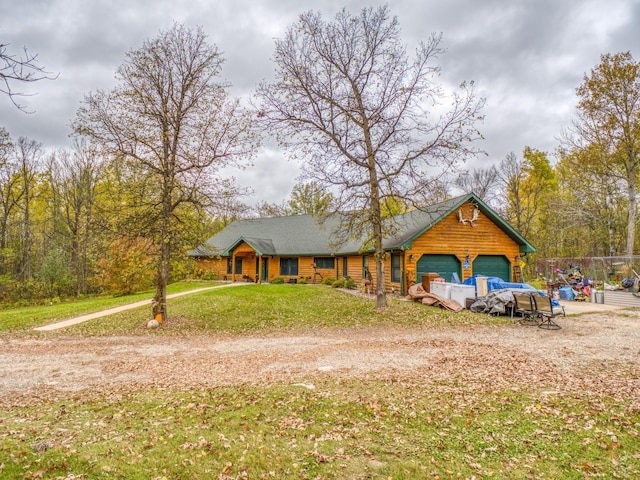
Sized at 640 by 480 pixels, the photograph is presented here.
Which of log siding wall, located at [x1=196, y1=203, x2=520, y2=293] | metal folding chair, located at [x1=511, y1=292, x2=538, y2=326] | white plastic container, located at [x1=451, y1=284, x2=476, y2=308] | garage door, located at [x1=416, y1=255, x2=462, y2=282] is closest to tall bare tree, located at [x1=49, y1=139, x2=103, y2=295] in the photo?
log siding wall, located at [x1=196, y1=203, x2=520, y2=293]

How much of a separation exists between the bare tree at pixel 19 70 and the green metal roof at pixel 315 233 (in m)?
10.7

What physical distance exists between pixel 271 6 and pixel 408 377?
11.2 metres

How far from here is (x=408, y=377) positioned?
652cm

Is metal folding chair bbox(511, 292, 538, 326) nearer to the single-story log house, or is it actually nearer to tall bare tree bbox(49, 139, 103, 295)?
the single-story log house

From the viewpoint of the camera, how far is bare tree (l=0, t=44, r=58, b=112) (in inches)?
A: 127

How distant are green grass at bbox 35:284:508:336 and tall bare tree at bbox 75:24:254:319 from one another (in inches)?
51.1

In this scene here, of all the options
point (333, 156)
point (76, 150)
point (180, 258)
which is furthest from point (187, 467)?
point (76, 150)

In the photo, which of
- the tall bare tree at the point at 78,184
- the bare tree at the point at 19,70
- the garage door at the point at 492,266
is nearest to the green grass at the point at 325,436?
the bare tree at the point at 19,70

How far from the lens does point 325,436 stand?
4293mm

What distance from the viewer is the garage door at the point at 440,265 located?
19.1 meters

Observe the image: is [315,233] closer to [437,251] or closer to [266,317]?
[437,251]

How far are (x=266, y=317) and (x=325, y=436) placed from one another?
9854 millimetres

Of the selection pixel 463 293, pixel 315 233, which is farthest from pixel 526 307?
pixel 315 233

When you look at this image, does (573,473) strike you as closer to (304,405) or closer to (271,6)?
(304,405)
